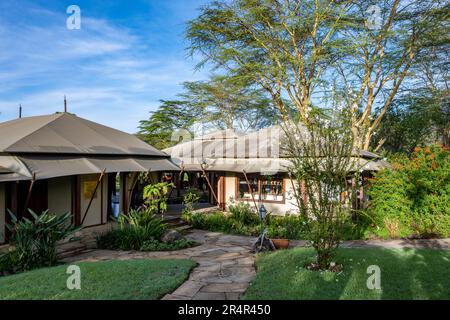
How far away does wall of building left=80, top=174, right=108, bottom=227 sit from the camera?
34.0ft

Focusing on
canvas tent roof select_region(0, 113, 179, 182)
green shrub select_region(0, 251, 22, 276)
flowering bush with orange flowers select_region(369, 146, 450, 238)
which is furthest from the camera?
flowering bush with orange flowers select_region(369, 146, 450, 238)

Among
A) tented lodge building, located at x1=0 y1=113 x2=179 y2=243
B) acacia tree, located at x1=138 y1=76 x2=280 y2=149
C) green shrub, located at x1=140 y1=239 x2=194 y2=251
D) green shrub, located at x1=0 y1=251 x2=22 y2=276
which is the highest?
acacia tree, located at x1=138 y1=76 x2=280 y2=149

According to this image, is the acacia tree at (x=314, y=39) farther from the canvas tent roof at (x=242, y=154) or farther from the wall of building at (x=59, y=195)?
the wall of building at (x=59, y=195)

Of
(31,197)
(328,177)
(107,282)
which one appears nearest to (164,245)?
(107,282)

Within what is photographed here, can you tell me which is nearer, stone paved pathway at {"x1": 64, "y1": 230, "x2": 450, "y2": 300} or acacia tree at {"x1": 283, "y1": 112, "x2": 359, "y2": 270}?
stone paved pathway at {"x1": 64, "y1": 230, "x2": 450, "y2": 300}

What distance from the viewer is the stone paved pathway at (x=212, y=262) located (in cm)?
477

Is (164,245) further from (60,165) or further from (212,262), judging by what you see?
(60,165)

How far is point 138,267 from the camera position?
230 inches

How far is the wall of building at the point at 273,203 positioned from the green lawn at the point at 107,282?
6.54 metres

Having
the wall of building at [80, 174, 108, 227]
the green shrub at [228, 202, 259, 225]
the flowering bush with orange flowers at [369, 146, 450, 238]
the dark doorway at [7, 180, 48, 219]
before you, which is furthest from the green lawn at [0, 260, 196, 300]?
the flowering bush with orange flowers at [369, 146, 450, 238]

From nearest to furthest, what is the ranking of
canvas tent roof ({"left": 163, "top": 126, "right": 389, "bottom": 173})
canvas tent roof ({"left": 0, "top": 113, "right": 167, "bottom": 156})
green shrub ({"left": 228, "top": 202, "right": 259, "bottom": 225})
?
canvas tent roof ({"left": 0, "top": 113, "right": 167, "bottom": 156}) < green shrub ({"left": 228, "top": 202, "right": 259, "bottom": 225}) < canvas tent roof ({"left": 163, "top": 126, "right": 389, "bottom": 173})

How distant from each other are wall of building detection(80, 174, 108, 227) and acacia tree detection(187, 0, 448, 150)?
9250 millimetres

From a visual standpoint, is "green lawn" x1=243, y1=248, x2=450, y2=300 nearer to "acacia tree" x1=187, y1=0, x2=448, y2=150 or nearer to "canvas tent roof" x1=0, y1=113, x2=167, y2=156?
"canvas tent roof" x1=0, y1=113, x2=167, y2=156

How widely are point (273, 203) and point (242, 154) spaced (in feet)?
8.22
